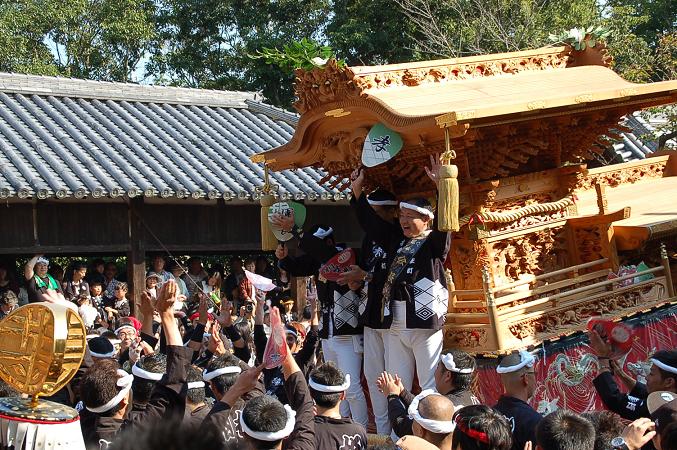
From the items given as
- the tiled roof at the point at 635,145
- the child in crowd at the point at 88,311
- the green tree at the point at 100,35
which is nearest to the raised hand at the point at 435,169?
the child in crowd at the point at 88,311

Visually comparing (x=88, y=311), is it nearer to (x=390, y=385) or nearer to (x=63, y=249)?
(x=63, y=249)

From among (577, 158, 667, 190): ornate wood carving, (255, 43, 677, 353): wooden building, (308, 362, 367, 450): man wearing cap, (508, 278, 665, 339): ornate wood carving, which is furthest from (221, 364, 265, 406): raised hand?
(577, 158, 667, 190): ornate wood carving

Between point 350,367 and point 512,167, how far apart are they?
1858mm

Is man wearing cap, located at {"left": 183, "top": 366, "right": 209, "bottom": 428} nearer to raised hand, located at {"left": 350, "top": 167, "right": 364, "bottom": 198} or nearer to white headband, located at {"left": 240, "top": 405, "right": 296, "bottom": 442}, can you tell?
white headband, located at {"left": 240, "top": 405, "right": 296, "bottom": 442}

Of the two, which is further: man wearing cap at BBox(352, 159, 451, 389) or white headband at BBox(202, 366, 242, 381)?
man wearing cap at BBox(352, 159, 451, 389)

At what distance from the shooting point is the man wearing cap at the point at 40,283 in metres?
8.63

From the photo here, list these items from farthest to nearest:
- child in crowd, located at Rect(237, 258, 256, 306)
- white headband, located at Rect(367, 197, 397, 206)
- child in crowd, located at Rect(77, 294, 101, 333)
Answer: child in crowd, located at Rect(237, 258, 256, 306)
child in crowd, located at Rect(77, 294, 101, 333)
white headband, located at Rect(367, 197, 397, 206)

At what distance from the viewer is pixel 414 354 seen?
596 centimetres

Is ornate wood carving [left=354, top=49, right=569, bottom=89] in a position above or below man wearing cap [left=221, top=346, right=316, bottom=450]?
above

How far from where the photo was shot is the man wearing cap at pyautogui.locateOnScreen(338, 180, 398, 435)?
609 cm

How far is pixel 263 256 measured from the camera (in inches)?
484

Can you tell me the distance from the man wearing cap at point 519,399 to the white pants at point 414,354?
1142 mm

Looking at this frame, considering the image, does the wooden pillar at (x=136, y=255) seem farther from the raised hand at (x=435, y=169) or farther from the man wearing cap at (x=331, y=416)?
the man wearing cap at (x=331, y=416)

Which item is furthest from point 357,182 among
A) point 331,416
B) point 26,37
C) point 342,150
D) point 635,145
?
point 26,37
